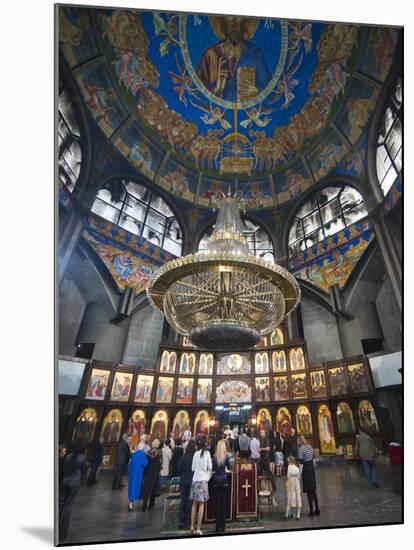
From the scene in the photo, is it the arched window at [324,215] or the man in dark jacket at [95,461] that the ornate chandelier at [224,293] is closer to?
the man in dark jacket at [95,461]

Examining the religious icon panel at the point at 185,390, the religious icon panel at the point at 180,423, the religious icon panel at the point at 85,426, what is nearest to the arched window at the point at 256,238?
the religious icon panel at the point at 185,390

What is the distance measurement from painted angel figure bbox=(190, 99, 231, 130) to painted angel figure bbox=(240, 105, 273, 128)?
0.39 meters

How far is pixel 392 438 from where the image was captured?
17.7ft

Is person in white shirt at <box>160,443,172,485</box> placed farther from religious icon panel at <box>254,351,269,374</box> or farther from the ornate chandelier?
religious icon panel at <box>254,351,269,374</box>

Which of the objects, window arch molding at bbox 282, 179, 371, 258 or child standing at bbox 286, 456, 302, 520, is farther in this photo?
window arch molding at bbox 282, 179, 371, 258

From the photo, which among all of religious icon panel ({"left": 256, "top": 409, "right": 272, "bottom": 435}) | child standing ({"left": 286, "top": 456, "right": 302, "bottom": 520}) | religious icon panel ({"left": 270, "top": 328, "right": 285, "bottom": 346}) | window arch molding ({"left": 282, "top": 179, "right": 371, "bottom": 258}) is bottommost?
child standing ({"left": 286, "top": 456, "right": 302, "bottom": 520})

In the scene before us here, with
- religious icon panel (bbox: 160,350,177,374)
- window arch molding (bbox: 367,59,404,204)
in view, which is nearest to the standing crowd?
religious icon panel (bbox: 160,350,177,374)

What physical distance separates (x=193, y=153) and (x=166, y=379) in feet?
16.6

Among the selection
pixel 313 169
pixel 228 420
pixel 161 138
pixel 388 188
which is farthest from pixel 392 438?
pixel 161 138

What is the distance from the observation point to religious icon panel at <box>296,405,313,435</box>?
705cm

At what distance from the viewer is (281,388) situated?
7723mm

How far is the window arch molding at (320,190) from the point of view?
7.34 meters

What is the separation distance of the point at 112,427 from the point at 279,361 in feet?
12.8

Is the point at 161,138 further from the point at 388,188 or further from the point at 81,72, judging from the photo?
the point at 388,188
